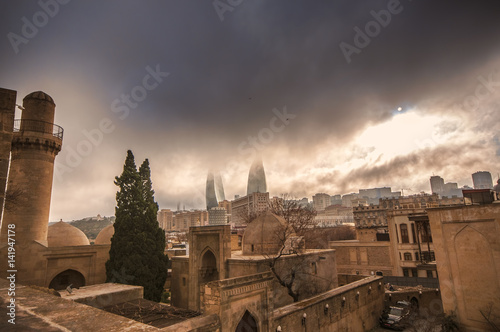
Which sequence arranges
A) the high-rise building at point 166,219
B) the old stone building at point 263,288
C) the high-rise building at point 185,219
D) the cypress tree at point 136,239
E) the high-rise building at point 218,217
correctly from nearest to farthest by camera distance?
the old stone building at point 263,288, the cypress tree at point 136,239, the high-rise building at point 218,217, the high-rise building at point 185,219, the high-rise building at point 166,219

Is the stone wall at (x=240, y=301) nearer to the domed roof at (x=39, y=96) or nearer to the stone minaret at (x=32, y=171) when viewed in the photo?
the stone minaret at (x=32, y=171)

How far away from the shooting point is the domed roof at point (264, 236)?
2092cm

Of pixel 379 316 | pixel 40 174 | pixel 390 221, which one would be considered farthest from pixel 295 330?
pixel 390 221

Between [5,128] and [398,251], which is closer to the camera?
[5,128]

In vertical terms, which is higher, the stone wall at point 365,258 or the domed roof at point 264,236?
the domed roof at point 264,236

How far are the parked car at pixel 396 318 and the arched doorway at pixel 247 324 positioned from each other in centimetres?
1143

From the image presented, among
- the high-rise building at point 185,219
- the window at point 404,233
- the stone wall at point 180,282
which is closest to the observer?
the stone wall at point 180,282

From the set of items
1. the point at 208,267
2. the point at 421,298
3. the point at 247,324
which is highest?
the point at 208,267

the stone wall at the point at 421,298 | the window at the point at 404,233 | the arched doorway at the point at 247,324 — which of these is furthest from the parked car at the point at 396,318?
the window at the point at 404,233

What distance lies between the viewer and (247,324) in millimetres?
10961

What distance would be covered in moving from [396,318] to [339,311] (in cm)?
523

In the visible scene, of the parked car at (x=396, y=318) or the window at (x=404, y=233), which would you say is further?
the window at (x=404, y=233)

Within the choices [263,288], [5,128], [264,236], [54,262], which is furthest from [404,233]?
[5,128]

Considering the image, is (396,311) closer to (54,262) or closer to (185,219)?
(54,262)
